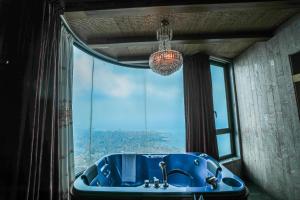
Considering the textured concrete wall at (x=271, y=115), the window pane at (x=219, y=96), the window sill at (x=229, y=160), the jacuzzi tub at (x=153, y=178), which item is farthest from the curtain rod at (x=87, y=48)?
the window sill at (x=229, y=160)

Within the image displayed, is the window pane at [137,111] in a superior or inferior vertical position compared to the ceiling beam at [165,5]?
inferior

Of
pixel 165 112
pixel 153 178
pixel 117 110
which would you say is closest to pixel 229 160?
pixel 165 112

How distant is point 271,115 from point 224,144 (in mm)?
1174

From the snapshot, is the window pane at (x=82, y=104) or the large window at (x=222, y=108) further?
the large window at (x=222, y=108)

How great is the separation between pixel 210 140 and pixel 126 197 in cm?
199

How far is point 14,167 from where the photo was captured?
3.63 feet

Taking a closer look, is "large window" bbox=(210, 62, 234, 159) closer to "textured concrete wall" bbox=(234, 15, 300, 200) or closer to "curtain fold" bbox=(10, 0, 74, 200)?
"textured concrete wall" bbox=(234, 15, 300, 200)

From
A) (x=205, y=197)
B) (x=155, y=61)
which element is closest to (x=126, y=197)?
(x=205, y=197)

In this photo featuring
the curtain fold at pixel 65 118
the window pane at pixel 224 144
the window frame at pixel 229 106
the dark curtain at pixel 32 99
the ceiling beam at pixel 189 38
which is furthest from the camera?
the window frame at pixel 229 106

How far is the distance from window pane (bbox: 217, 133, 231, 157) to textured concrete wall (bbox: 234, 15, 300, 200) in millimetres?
281

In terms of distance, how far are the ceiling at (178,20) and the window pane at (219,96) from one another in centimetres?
78

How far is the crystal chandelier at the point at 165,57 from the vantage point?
201cm

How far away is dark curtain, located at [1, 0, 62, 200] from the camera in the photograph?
3.79 ft

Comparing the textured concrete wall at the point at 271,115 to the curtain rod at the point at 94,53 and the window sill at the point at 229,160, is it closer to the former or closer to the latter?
the window sill at the point at 229,160
